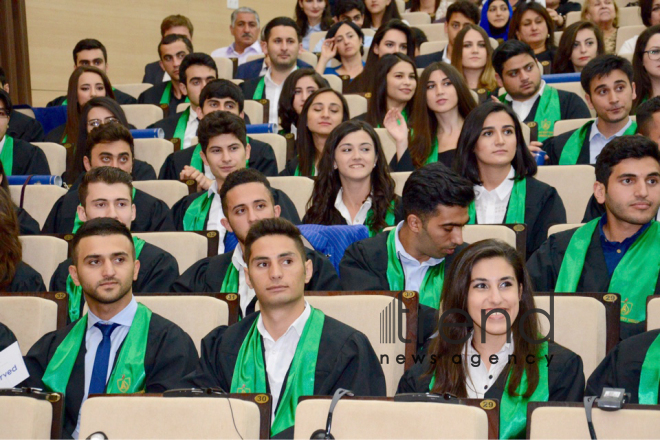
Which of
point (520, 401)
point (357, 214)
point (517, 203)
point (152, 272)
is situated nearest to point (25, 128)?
point (152, 272)

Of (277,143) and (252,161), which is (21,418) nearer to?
(252,161)

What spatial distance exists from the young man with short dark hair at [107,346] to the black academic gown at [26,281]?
0.52 metres

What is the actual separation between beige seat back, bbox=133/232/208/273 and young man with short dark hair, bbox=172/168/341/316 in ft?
0.47

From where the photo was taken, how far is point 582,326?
253 centimetres

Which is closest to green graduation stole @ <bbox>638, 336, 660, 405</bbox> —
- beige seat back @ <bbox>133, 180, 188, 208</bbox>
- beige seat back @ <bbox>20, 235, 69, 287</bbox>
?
beige seat back @ <bbox>20, 235, 69, 287</bbox>

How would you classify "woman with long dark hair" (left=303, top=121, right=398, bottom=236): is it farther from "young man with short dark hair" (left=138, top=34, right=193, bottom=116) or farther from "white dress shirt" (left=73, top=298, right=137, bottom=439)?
"young man with short dark hair" (left=138, top=34, right=193, bottom=116)

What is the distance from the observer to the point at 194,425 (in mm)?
2049

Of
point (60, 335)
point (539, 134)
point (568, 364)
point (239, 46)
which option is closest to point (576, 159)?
point (539, 134)

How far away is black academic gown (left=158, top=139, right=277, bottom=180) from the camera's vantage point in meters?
4.46

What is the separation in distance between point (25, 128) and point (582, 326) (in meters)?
3.95

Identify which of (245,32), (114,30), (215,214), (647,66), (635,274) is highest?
(114,30)

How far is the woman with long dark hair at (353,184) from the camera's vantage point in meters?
3.67

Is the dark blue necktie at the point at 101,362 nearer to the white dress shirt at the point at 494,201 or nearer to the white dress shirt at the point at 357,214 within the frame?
the white dress shirt at the point at 357,214

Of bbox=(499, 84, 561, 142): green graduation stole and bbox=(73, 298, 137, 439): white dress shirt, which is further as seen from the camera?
bbox=(499, 84, 561, 142): green graduation stole
